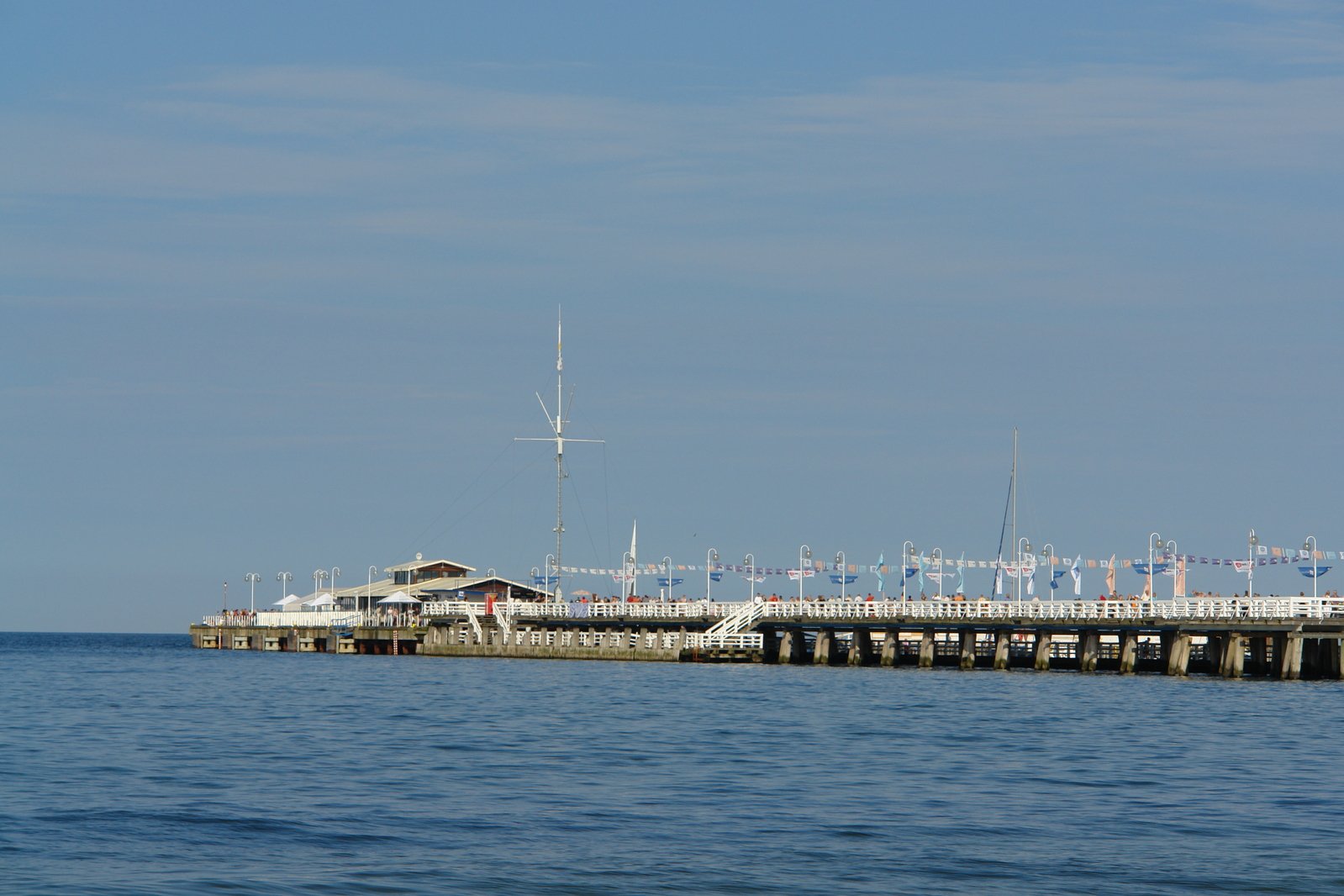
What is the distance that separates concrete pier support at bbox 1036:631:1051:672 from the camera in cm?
7731

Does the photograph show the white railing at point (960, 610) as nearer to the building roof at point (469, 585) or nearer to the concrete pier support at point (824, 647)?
the concrete pier support at point (824, 647)

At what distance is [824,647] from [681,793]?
50.7 metres

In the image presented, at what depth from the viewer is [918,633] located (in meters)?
88.4

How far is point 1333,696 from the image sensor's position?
6075cm

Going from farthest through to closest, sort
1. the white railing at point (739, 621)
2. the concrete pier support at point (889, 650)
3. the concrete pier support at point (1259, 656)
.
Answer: the white railing at point (739, 621) → the concrete pier support at point (889, 650) → the concrete pier support at point (1259, 656)

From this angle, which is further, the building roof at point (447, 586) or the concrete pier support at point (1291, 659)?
the building roof at point (447, 586)

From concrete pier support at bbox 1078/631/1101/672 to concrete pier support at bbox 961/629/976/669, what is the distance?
609cm

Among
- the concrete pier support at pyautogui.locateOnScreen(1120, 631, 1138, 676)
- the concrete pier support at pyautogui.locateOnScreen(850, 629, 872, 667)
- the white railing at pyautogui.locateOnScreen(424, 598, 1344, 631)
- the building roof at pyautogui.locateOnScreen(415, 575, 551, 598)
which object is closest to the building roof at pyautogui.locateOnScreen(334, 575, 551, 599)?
the building roof at pyautogui.locateOnScreen(415, 575, 551, 598)

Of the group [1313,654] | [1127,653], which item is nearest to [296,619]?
[1127,653]

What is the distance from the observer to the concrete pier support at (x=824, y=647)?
8494 cm

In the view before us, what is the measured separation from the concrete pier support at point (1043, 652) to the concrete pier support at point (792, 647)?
11916 mm

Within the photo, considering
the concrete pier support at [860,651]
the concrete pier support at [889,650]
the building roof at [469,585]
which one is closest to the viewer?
the concrete pier support at [889,650]

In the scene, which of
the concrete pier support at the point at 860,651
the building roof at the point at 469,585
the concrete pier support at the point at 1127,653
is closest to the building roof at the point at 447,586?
the building roof at the point at 469,585

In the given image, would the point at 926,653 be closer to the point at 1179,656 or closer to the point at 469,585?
the point at 1179,656
